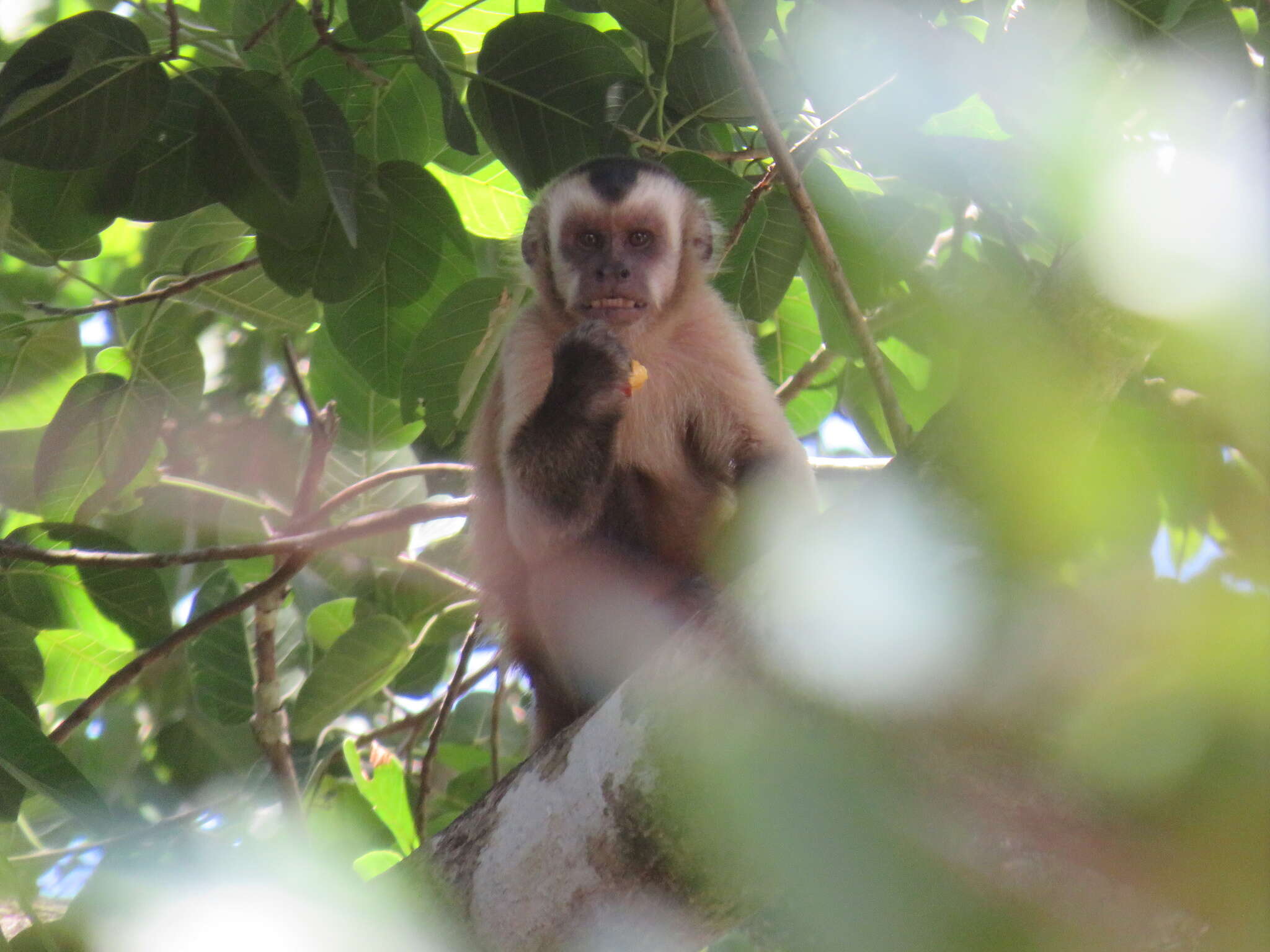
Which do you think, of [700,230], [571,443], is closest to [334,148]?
[571,443]

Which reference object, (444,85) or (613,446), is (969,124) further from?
(444,85)

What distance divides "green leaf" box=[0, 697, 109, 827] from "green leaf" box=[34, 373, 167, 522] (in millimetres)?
1283

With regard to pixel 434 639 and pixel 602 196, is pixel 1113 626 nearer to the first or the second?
pixel 602 196

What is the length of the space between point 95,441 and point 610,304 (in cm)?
149

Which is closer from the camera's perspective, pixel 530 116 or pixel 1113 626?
pixel 1113 626

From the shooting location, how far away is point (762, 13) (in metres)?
2.99

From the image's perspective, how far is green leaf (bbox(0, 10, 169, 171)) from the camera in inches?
94.2

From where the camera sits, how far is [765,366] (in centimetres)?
432

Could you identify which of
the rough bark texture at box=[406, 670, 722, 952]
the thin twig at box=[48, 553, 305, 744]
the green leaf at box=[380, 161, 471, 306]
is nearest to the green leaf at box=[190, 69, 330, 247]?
the green leaf at box=[380, 161, 471, 306]

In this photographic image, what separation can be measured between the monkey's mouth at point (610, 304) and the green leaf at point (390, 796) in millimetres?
1503

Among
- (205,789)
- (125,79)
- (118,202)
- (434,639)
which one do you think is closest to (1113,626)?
(125,79)

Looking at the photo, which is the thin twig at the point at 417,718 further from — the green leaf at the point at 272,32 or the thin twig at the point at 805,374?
the green leaf at the point at 272,32

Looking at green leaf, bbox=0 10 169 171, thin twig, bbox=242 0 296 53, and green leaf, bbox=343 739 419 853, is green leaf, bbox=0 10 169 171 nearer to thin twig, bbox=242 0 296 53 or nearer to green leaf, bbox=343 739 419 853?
thin twig, bbox=242 0 296 53

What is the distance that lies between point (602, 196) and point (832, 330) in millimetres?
→ 791
